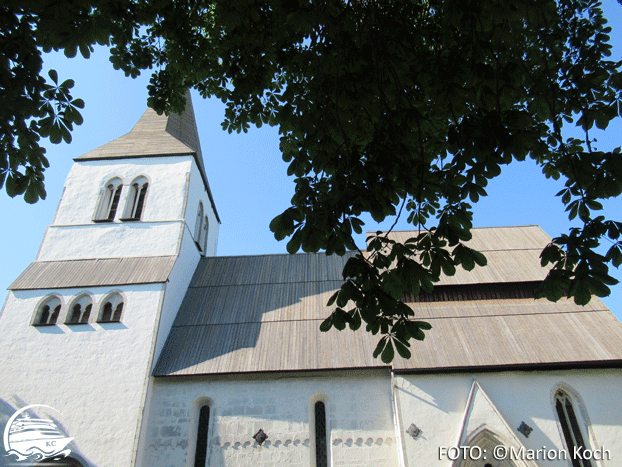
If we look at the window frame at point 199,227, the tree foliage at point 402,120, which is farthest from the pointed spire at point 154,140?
the tree foliage at point 402,120

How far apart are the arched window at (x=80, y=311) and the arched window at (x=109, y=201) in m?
3.07

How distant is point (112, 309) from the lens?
37.8 feet

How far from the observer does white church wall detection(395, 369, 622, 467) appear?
9070 mm

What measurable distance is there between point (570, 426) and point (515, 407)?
124 cm

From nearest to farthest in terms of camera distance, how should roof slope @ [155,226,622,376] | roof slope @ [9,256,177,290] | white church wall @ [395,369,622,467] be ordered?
white church wall @ [395,369,622,467] < roof slope @ [155,226,622,376] < roof slope @ [9,256,177,290]

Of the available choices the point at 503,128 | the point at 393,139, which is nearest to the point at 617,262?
the point at 503,128

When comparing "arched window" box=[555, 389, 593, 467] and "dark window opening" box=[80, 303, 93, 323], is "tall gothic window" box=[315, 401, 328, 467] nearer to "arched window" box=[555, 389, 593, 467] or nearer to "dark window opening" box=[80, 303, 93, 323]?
"arched window" box=[555, 389, 593, 467]

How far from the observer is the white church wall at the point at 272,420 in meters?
9.44

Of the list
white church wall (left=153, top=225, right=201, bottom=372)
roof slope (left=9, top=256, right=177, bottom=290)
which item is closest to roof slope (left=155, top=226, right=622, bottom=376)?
white church wall (left=153, top=225, right=201, bottom=372)

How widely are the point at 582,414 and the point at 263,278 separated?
9349 millimetres

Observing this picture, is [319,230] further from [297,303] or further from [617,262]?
[297,303]

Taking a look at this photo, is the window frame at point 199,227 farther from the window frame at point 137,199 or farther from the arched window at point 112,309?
the arched window at point 112,309

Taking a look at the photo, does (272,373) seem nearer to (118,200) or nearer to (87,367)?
(87,367)

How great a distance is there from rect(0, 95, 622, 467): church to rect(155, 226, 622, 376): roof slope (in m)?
0.05
